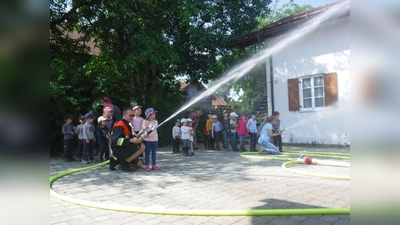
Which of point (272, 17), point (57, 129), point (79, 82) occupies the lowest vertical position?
point (57, 129)

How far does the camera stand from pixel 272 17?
3061 centimetres

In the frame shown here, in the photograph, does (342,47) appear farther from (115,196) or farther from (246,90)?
(246,90)

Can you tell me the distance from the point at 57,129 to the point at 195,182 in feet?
26.6

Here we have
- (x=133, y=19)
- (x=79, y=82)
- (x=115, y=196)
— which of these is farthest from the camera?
(x=79, y=82)

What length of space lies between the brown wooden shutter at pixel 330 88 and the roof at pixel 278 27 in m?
2.46

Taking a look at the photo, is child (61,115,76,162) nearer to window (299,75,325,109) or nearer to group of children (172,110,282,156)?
group of children (172,110,282,156)

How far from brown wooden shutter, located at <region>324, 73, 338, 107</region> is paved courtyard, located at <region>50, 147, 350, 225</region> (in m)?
5.75

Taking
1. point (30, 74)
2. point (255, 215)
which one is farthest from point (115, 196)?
point (30, 74)

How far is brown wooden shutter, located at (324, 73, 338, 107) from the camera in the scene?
1321 centimetres

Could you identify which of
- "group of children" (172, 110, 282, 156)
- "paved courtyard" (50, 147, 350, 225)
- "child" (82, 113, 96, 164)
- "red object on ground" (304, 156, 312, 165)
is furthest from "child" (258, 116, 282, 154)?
"child" (82, 113, 96, 164)

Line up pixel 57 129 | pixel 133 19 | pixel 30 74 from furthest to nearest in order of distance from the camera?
1. pixel 57 129
2. pixel 133 19
3. pixel 30 74

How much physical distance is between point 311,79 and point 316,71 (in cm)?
44

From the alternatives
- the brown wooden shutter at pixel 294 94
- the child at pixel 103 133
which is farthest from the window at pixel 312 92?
the child at pixel 103 133

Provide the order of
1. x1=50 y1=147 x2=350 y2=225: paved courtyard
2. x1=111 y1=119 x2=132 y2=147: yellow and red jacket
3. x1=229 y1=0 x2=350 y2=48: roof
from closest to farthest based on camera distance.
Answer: x1=50 y1=147 x2=350 y2=225: paved courtyard, x1=111 y1=119 x2=132 y2=147: yellow and red jacket, x1=229 y1=0 x2=350 y2=48: roof
